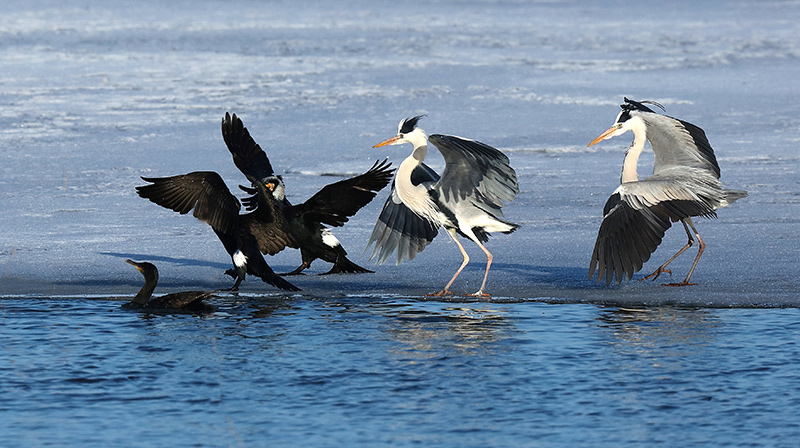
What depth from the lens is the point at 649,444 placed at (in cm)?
514

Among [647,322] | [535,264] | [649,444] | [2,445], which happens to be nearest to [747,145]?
[535,264]

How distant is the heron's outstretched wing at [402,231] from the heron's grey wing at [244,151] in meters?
0.98

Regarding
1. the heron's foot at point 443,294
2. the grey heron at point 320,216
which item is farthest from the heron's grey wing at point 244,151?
the heron's foot at point 443,294

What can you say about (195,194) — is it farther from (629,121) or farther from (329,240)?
(629,121)

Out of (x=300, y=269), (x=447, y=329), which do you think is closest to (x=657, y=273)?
(x=447, y=329)

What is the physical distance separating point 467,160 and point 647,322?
1831 millimetres

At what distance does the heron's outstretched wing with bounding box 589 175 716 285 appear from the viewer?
26.4 ft

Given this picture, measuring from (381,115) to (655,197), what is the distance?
6.84m

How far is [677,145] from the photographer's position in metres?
9.05

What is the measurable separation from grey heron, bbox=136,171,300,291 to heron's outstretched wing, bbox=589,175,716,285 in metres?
2.18

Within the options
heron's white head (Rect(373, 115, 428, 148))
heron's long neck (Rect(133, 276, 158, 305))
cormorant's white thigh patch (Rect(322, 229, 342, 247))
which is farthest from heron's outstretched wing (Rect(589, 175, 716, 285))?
heron's long neck (Rect(133, 276, 158, 305))

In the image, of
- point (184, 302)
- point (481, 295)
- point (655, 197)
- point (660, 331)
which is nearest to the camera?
point (660, 331)

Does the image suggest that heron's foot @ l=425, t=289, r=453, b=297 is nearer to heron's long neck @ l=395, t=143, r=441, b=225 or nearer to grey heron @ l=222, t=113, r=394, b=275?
heron's long neck @ l=395, t=143, r=441, b=225

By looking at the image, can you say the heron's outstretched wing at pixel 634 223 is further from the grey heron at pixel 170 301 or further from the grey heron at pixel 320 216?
the grey heron at pixel 170 301
